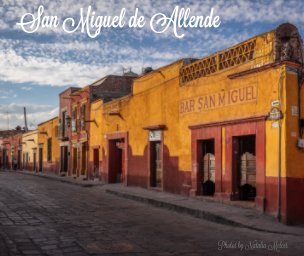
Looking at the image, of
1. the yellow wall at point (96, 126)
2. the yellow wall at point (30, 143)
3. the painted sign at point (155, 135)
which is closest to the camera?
the painted sign at point (155, 135)

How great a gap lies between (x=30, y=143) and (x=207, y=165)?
39.5 m

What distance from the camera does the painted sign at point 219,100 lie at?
1366cm

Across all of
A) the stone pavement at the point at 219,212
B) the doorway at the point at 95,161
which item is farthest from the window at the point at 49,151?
the stone pavement at the point at 219,212

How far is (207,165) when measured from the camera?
52.8ft

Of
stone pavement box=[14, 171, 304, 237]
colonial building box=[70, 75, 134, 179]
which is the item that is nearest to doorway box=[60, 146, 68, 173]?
colonial building box=[70, 75, 134, 179]

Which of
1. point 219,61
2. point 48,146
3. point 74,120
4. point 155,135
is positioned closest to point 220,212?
point 219,61

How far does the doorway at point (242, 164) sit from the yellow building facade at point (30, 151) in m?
36.0

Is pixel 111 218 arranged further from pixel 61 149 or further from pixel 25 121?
pixel 25 121

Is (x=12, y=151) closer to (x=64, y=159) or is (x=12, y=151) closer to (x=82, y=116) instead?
(x=64, y=159)

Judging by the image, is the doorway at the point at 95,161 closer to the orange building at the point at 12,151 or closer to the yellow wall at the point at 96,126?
the yellow wall at the point at 96,126

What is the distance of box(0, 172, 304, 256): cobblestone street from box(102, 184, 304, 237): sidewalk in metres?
0.29

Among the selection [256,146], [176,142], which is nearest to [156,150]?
[176,142]

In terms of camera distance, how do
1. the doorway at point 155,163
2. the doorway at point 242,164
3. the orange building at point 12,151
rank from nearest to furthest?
the doorway at point 242,164 → the doorway at point 155,163 → the orange building at point 12,151

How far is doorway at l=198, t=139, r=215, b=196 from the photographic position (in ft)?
52.3
